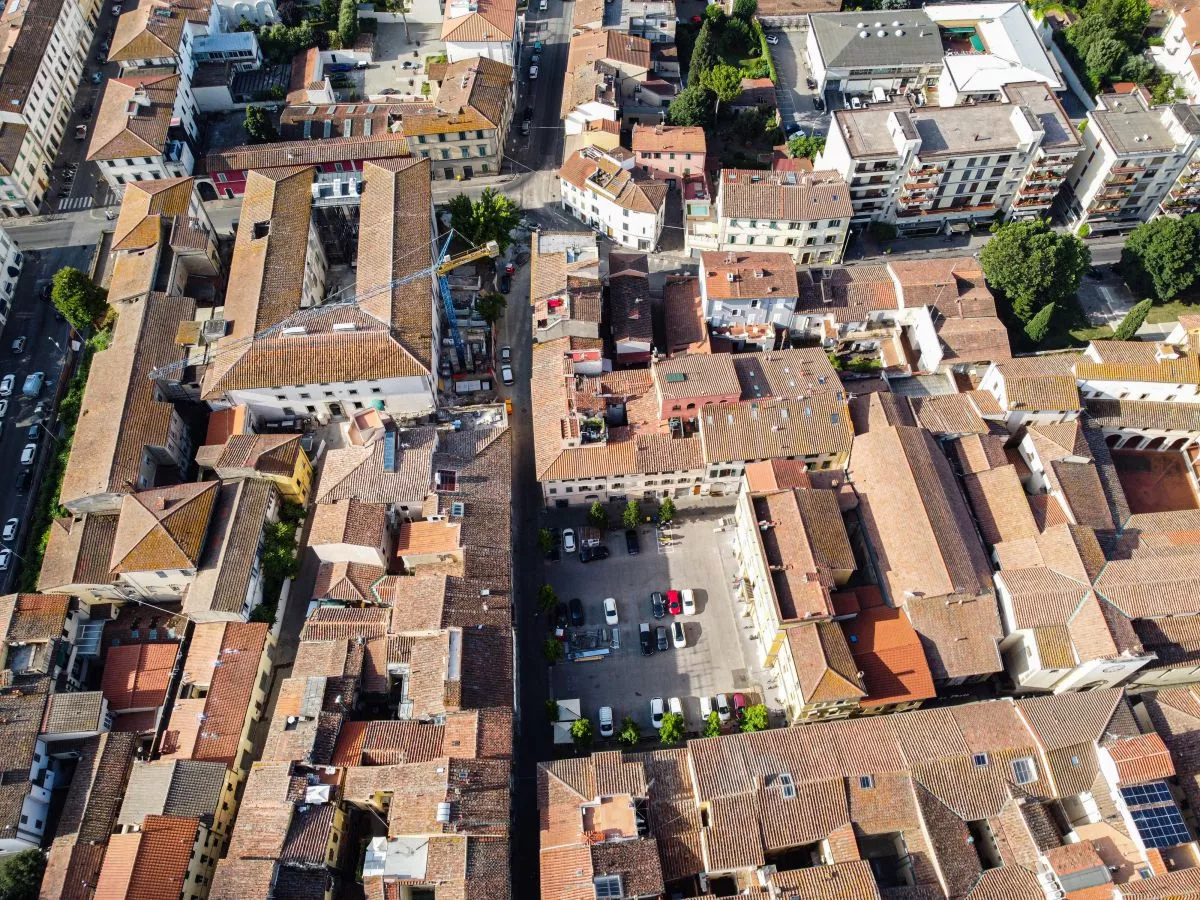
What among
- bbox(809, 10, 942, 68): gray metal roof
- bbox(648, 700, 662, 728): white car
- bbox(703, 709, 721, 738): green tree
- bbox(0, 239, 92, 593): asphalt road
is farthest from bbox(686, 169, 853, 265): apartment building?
bbox(0, 239, 92, 593): asphalt road

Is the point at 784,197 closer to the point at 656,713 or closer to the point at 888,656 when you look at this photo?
the point at 888,656

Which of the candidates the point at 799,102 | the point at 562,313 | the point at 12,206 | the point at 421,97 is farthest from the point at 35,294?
the point at 799,102

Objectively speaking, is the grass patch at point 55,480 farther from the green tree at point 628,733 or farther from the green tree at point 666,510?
the green tree at point 666,510

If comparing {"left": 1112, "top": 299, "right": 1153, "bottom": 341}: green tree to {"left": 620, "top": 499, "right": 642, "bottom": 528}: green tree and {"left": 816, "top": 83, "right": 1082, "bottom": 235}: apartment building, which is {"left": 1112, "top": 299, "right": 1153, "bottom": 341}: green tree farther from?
{"left": 620, "top": 499, "right": 642, "bottom": 528}: green tree

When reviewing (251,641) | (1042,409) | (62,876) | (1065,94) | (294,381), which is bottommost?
(62,876)

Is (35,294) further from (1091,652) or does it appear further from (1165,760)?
(1165,760)

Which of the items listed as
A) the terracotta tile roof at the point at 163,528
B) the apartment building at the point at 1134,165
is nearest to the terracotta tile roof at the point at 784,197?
the apartment building at the point at 1134,165
